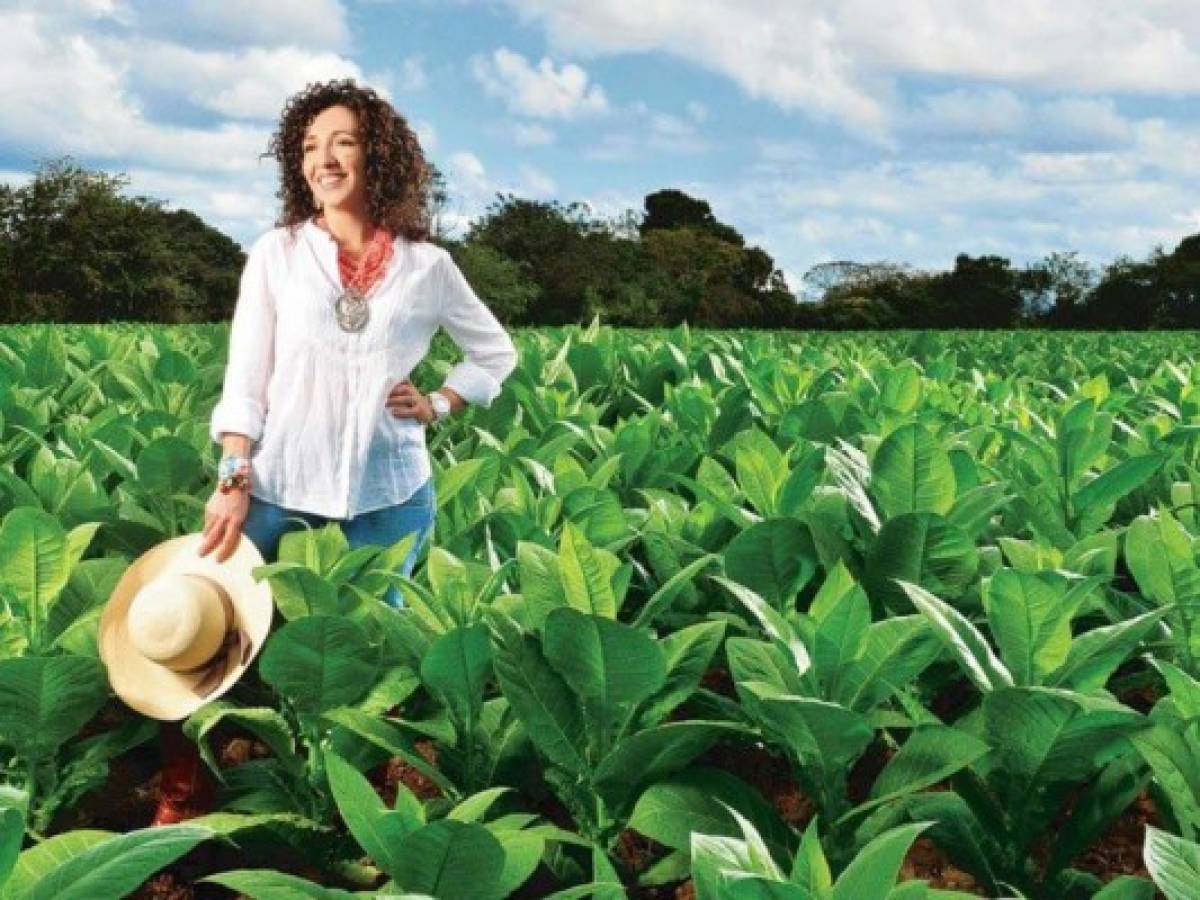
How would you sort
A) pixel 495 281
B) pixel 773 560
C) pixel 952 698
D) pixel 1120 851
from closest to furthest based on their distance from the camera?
1. pixel 1120 851
2. pixel 773 560
3. pixel 952 698
4. pixel 495 281

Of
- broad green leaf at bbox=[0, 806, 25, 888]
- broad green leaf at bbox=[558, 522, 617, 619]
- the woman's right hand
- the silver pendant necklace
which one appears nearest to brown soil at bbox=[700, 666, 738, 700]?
broad green leaf at bbox=[558, 522, 617, 619]

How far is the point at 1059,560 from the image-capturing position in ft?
9.70

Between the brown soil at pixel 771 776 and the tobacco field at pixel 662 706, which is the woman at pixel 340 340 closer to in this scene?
the tobacco field at pixel 662 706

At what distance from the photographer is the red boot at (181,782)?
275 centimetres

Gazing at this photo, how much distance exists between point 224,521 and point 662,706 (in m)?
1.34

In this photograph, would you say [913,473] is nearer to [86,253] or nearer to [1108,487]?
[1108,487]

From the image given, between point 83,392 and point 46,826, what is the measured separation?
3.72m

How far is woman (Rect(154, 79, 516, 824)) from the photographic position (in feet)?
12.6

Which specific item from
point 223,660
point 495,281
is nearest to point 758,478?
point 223,660

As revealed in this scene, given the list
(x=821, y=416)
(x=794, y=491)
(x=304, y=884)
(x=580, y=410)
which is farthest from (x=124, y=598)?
(x=580, y=410)

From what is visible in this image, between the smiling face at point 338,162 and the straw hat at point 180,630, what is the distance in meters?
1.23

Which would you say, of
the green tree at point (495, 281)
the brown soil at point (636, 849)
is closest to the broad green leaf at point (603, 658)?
the brown soil at point (636, 849)

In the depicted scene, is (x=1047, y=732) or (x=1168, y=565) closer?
(x=1047, y=732)

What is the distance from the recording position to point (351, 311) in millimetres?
3854
